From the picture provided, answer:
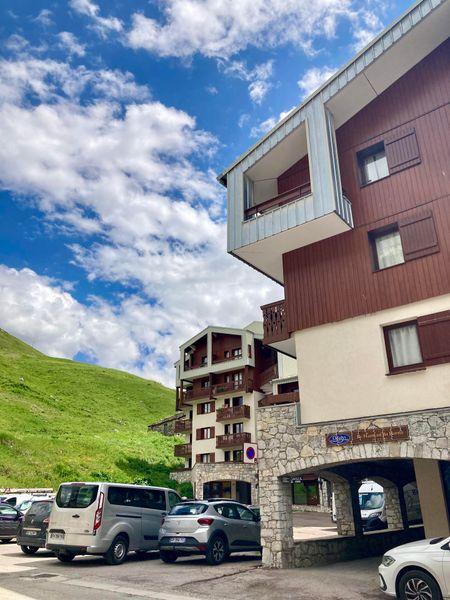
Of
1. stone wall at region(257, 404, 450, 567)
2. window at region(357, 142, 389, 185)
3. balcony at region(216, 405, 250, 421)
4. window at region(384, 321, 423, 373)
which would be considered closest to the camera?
stone wall at region(257, 404, 450, 567)

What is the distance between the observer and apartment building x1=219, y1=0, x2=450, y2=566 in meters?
12.6

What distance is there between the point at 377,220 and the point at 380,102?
4206 millimetres

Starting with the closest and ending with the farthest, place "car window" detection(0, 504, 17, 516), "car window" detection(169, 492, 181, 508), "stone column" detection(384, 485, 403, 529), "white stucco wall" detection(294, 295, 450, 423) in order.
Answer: "white stucco wall" detection(294, 295, 450, 423)
"car window" detection(169, 492, 181, 508)
"stone column" detection(384, 485, 403, 529)
"car window" detection(0, 504, 17, 516)

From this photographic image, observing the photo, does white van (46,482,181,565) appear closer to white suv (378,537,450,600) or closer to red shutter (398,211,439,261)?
white suv (378,537,450,600)

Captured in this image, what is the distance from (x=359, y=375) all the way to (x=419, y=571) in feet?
17.8

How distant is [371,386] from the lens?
43.1ft

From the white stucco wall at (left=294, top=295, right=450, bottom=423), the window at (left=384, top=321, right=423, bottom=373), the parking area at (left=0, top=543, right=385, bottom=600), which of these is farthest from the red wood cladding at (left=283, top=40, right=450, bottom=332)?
the parking area at (left=0, top=543, right=385, bottom=600)

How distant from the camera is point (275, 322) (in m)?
16.2

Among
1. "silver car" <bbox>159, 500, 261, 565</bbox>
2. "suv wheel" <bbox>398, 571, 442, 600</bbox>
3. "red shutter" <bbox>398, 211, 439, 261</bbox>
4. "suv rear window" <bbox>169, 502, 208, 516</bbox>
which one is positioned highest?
"red shutter" <bbox>398, 211, 439, 261</bbox>

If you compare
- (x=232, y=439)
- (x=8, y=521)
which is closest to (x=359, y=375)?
(x=8, y=521)

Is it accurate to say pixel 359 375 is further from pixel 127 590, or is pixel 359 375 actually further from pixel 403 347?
pixel 127 590

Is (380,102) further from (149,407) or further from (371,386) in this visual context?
(149,407)

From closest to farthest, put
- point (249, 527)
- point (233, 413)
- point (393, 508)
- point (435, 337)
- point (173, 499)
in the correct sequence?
point (435, 337)
point (249, 527)
point (173, 499)
point (393, 508)
point (233, 413)

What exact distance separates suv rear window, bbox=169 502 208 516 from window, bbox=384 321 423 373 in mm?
6904
